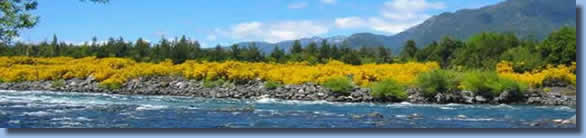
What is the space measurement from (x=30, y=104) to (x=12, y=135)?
2.77 meters

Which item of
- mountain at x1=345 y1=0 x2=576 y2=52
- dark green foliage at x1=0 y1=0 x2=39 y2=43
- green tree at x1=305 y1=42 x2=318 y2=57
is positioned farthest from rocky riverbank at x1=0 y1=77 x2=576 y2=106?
green tree at x1=305 y1=42 x2=318 y2=57

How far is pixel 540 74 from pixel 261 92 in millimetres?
6477

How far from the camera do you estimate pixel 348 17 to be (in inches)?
226

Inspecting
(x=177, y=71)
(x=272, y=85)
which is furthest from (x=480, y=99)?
(x=177, y=71)

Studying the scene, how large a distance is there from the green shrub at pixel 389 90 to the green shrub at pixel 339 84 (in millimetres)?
709

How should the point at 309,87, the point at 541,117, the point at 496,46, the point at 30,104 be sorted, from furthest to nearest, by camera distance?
1. the point at 309,87
2. the point at 30,104
3. the point at 496,46
4. the point at 541,117

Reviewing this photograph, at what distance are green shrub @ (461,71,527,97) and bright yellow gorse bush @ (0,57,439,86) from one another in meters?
1.44

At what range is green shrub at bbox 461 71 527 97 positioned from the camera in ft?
23.7

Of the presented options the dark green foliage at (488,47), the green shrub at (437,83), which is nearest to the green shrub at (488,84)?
the dark green foliage at (488,47)

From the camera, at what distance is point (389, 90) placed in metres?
10.0

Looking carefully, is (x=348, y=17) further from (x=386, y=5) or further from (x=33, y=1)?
(x=33, y=1)

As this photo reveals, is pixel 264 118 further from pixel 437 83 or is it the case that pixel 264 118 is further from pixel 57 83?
pixel 57 83

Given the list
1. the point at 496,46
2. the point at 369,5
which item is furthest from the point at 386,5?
the point at 496,46

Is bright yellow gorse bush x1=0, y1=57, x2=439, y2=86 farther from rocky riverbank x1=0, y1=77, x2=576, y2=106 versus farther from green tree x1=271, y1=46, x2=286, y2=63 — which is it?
green tree x1=271, y1=46, x2=286, y2=63
